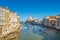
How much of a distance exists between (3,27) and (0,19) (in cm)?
148

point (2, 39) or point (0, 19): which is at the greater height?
→ point (0, 19)

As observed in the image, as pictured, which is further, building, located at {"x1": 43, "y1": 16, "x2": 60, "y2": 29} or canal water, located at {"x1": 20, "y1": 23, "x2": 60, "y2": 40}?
building, located at {"x1": 43, "y1": 16, "x2": 60, "y2": 29}

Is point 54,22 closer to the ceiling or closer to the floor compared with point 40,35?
closer to the ceiling

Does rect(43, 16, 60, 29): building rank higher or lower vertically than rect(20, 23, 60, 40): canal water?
higher

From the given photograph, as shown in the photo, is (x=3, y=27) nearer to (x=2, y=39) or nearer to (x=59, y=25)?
(x=2, y=39)

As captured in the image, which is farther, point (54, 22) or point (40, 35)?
point (54, 22)

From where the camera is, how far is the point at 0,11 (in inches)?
931

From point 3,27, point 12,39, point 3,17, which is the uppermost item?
point 3,17

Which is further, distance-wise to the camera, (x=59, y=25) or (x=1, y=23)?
(x=59, y=25)

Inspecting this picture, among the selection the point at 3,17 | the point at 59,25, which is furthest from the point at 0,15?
the point at 59,25

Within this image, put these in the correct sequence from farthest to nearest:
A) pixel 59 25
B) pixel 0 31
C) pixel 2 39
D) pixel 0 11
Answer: pixel 59 25 → pixel 0 11 → pixel 0 31 → pixel 2 39

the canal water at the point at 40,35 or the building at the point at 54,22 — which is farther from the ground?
the building at the point at 54,22

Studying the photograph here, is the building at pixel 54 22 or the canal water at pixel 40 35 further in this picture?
the building at pixel 54 22

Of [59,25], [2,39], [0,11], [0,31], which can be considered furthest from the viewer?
[59,25]
